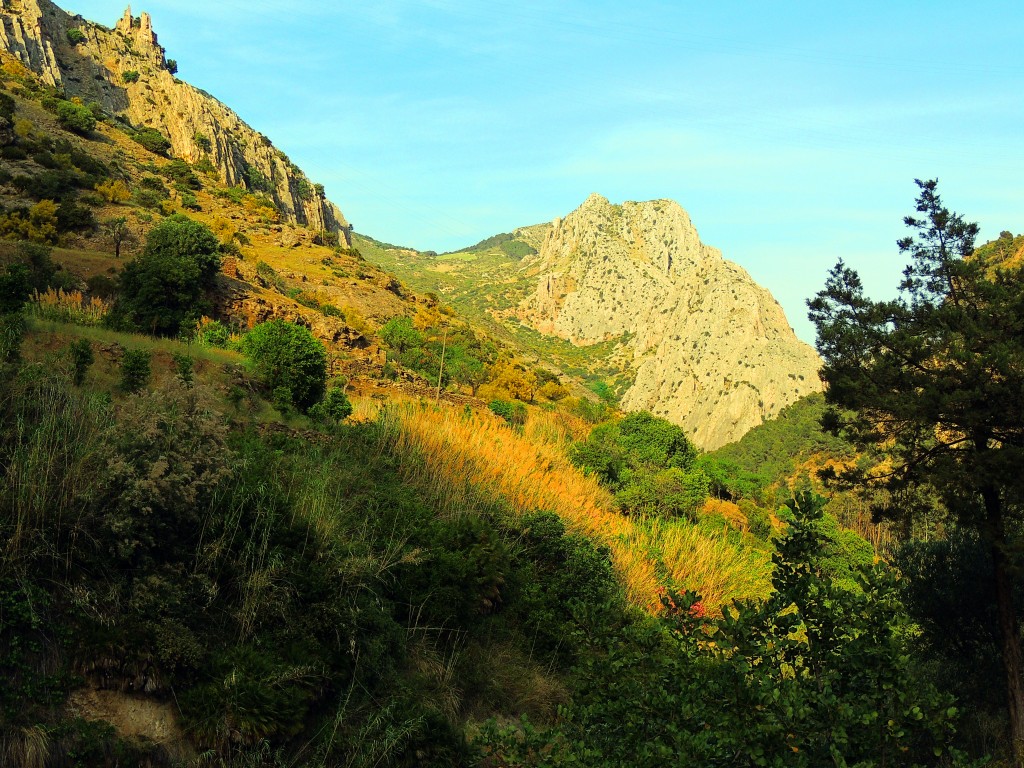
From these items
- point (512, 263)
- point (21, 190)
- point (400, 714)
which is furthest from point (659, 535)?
point (512, 263)

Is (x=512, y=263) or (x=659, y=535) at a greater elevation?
(x=512, y=263)

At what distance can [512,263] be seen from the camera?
183 meters

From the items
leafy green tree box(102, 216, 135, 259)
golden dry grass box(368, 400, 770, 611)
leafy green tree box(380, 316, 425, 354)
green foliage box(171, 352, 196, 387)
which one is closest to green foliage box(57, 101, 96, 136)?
leafy green tree box(102, 216, 135, 259)

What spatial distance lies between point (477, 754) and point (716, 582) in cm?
861

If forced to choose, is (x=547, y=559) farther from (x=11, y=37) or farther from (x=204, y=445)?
(x=11, y=37)

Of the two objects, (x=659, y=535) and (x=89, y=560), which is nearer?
(x=89, y=560)

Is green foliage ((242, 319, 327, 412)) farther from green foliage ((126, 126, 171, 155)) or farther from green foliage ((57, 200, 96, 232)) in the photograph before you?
green foliage ((126, 126, 171, 155))

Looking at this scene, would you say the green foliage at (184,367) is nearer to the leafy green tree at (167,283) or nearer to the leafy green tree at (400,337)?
the leafy green tree at (167,283)

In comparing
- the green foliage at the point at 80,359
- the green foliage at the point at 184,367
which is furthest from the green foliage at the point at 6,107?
the green foliage at the point at 80,359

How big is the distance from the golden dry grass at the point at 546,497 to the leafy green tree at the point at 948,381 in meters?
3.00

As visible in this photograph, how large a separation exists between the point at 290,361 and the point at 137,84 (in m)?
72.4

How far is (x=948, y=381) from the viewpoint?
9953mm

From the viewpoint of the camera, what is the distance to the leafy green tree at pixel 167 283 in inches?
813

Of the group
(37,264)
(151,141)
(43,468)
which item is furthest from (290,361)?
(151,141)
